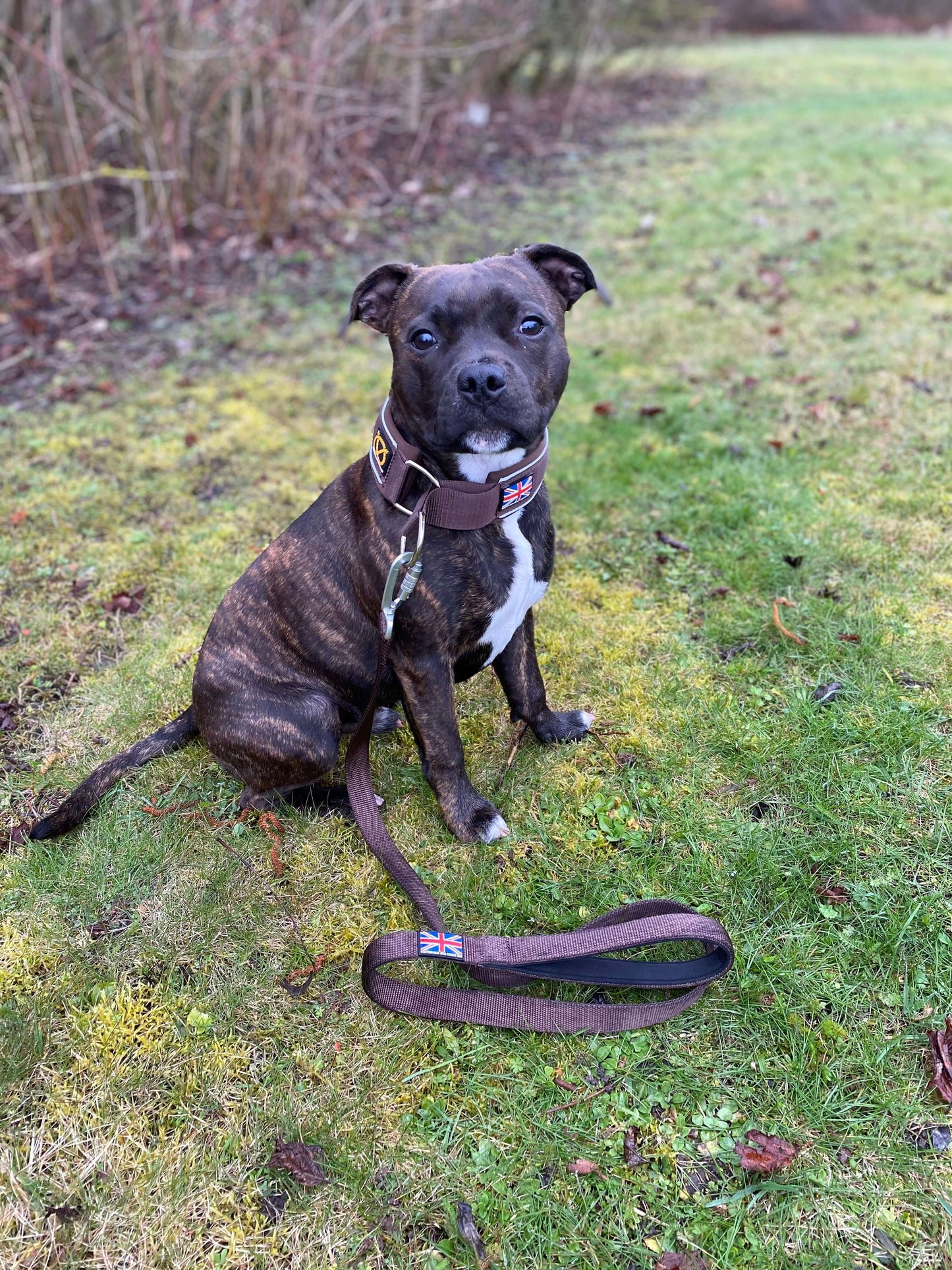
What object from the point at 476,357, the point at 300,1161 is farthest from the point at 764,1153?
the point at 476,357

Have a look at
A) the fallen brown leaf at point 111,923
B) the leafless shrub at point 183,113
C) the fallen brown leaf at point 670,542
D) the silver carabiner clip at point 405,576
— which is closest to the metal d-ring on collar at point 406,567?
the silver carabiner clip at point 405,576

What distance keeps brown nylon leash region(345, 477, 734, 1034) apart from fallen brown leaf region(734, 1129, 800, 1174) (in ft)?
1.24

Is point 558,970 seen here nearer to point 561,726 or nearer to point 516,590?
point 561,726

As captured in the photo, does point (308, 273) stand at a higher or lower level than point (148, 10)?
lower

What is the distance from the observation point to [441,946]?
8.18 feet

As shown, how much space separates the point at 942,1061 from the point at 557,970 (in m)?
1.07

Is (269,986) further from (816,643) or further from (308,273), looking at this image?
(308,273)

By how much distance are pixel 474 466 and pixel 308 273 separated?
652 centimetres

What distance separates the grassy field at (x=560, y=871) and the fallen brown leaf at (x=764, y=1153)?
0.03 metres

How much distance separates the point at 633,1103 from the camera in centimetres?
230

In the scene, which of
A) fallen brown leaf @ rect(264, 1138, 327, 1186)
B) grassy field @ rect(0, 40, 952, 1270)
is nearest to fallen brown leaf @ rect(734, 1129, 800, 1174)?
grassy field @ rect(0, 40, 952, 1270)

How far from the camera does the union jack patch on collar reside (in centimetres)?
248

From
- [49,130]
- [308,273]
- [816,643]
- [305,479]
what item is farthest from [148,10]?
[816,643]

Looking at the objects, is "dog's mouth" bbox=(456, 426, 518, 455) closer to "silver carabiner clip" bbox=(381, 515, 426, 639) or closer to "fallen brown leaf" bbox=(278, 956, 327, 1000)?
"silver carabiner clip" bbox=(381, 515, 426, 639)
